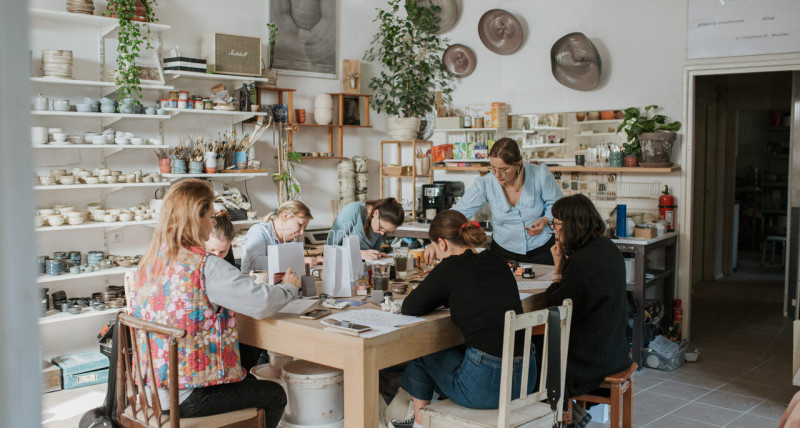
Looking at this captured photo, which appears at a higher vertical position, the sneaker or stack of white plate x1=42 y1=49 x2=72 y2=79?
stack of white plate x1=42 y1=49 x2=72 y2=79

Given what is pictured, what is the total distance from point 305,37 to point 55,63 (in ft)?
8.06

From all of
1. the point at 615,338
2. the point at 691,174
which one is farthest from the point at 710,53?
the point at 615,338

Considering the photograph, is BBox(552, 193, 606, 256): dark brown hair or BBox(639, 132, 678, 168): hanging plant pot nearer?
BBox(552, 193, 606, 256): dark brown hair

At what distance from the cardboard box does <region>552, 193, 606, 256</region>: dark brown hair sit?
211 cm

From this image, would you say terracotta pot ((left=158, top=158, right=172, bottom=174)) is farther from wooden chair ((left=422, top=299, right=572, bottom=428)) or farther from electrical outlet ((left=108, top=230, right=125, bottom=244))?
wooden chair ((left=422, top=299, right=572, bottom=428))

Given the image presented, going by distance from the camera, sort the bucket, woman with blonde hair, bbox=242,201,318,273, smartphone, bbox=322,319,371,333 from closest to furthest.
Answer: smartphone, bbox=322,319,371,333, the bucket, woman with blonde hair, bbox=242,201,318,273

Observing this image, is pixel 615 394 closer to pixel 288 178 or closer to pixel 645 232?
pixel 645 232

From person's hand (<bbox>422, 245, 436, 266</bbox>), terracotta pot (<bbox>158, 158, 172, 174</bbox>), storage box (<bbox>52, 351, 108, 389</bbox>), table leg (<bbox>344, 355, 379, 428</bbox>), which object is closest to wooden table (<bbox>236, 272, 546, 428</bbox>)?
table leg (<bbox>344, 355, 379, 428</bbox>)

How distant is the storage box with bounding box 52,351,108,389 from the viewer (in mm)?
4852

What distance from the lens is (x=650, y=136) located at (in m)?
5.64

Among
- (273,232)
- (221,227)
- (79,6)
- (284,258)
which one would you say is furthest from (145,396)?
(79,6)

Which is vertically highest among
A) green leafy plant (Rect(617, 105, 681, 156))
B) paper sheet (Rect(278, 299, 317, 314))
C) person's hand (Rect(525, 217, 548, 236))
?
green leafy plant (Rect(617, 105, 681, 156))

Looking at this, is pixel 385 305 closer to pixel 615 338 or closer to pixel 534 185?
pixel 615 338

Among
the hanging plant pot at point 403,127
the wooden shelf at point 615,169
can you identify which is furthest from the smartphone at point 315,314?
the hanging plant pot at point 403,127
